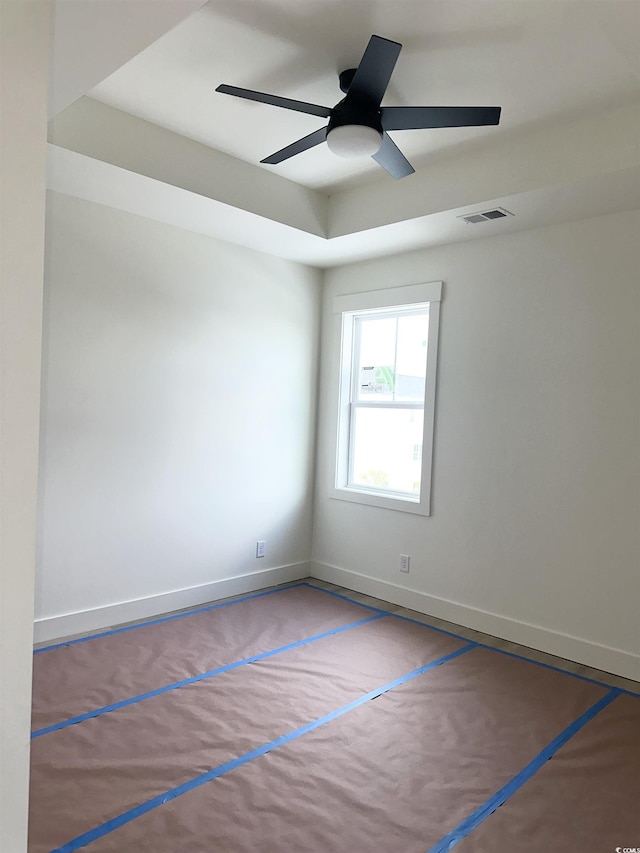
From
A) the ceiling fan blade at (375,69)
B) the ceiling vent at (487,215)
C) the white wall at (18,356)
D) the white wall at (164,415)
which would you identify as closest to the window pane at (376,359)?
the white wall at (164,415)

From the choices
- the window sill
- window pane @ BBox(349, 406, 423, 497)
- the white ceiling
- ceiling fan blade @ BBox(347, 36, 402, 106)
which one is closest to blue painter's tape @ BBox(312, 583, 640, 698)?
the window sill

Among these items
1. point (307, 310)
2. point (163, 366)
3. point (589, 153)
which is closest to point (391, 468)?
point (307, 310)

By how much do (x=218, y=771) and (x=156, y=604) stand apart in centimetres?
183

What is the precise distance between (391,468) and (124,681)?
2.47 m

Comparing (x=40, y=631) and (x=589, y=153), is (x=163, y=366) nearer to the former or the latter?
(x=40, y=631)

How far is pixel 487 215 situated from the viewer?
365cm

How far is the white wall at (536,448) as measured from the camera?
347 cm

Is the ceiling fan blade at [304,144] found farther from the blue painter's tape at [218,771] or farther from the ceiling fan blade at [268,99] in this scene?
the blue painter's tape at [218,771]

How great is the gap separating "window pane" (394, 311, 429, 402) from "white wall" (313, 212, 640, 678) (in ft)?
0.89

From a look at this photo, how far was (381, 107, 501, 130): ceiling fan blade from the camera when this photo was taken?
243cm

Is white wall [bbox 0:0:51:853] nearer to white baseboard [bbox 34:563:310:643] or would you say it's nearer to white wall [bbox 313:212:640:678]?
white baseboard [bbox 34:563:310:643]

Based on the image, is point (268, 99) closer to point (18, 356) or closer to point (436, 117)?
point (436, 117)

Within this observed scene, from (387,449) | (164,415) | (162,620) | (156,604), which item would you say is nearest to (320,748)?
(162,620)

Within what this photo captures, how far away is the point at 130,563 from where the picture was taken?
3.99 m
